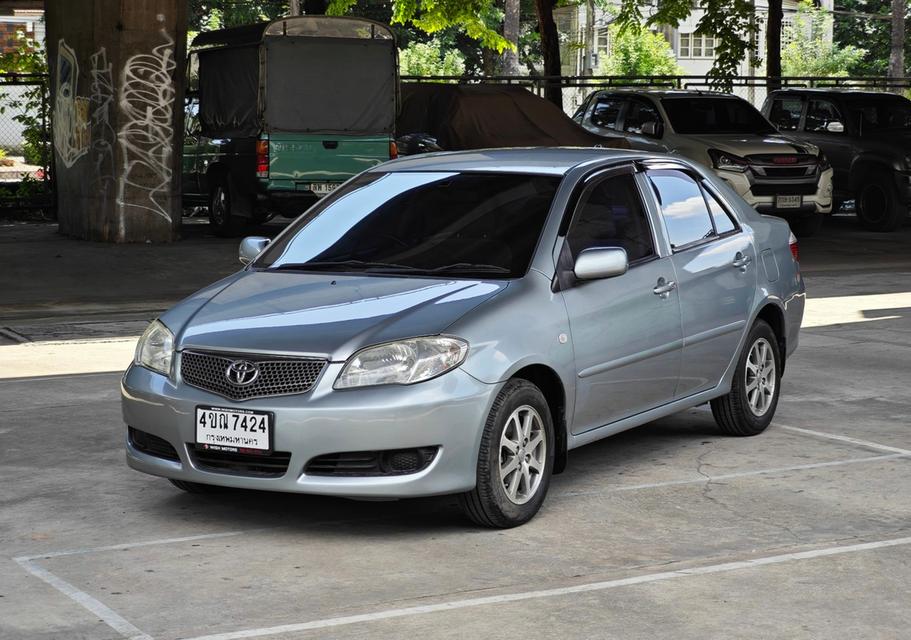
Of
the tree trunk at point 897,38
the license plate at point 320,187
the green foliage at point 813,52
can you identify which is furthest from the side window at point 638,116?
the green foliage at point 813,52

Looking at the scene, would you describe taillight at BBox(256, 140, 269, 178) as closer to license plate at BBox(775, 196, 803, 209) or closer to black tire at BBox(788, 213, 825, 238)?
license plate at BBox(775, 196, 803, 209)

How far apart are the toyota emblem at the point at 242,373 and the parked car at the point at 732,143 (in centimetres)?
1471

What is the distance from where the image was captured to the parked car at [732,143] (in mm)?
20203

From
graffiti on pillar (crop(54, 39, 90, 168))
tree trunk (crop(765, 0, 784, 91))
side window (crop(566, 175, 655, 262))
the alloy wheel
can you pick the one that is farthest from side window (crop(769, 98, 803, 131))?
the alloy wheel

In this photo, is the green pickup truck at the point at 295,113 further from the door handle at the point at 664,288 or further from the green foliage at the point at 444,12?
the door handle at the point at 664,288

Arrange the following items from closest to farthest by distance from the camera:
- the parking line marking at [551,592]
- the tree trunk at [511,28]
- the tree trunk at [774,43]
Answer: the parking line marking at [551,592] → the tree trunk at [774,43] → the tree trunk at [511,28]

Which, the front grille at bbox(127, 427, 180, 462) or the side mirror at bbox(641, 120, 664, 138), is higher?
the side mirror at bbox(641, 120, 664, 138)

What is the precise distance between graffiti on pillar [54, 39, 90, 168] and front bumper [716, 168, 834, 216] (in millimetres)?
8304

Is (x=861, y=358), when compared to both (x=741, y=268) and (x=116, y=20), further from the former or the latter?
(x=116, y=20)

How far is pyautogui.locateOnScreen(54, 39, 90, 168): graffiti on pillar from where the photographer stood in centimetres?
1873

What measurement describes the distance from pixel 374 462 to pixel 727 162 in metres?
15.1

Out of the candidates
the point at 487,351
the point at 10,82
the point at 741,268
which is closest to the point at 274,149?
the point at 10,82

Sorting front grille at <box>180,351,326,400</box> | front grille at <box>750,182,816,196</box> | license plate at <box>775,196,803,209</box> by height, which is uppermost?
front grille at <box>750,182,816,196</box>

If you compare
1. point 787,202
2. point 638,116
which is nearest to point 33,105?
point 638,116
